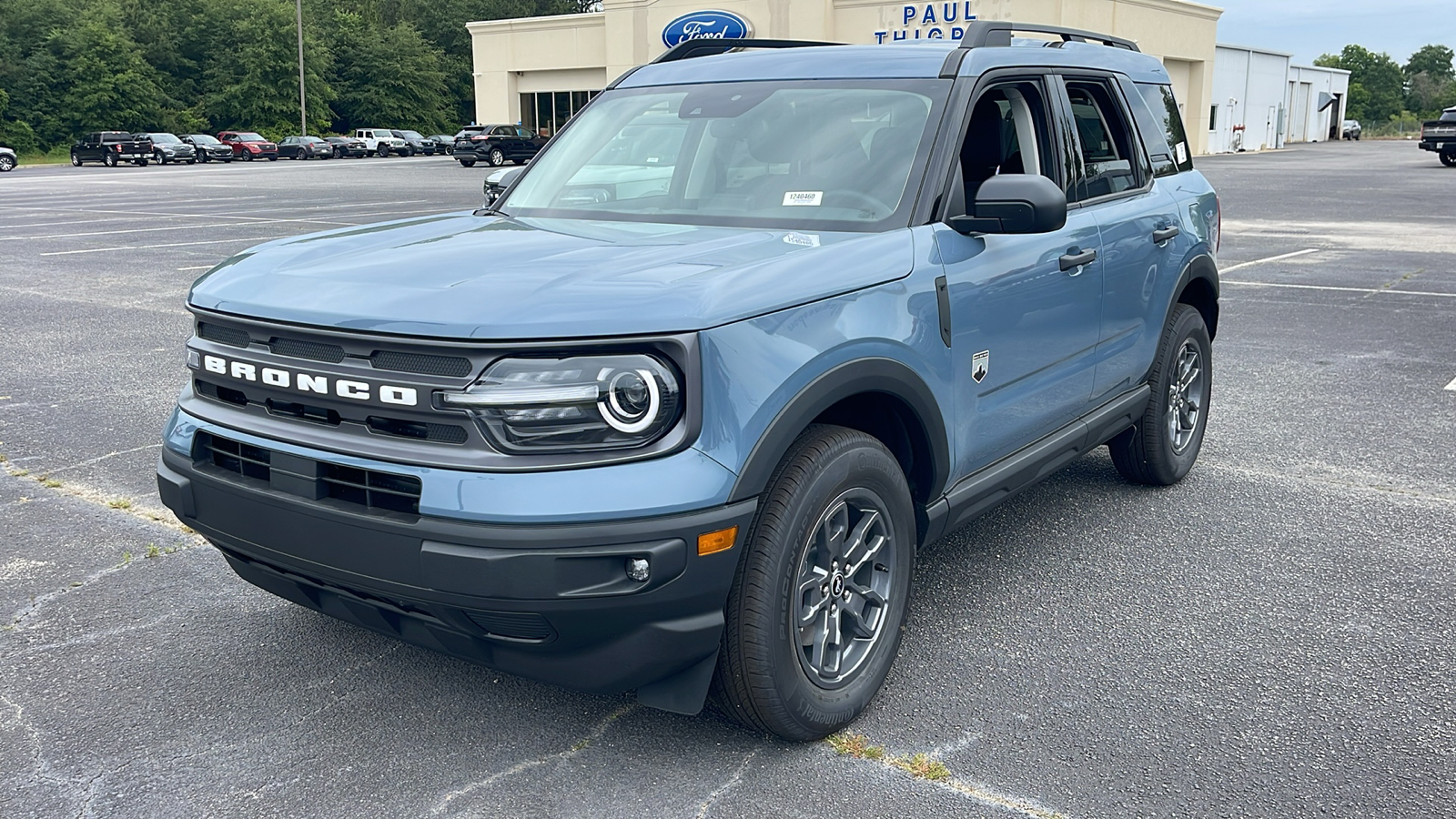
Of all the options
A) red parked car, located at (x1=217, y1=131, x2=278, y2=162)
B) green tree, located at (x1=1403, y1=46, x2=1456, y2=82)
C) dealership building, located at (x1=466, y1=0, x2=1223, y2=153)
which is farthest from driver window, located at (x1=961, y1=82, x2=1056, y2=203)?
green tree, located at (x1=1403, y1=46, x2=1456, y2=82)

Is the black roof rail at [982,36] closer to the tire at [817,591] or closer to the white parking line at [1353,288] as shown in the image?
the tire at [817,591]

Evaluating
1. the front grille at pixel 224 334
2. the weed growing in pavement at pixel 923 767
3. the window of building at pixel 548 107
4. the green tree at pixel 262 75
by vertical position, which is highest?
the green tree at pixel 262 75

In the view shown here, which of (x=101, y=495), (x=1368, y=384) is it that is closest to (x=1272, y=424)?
(x=1368, y=384)

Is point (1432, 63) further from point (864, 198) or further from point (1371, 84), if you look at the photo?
point (864, 198)

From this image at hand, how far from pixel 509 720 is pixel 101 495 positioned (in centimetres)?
304

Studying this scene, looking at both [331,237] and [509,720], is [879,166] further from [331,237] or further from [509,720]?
[509,720]

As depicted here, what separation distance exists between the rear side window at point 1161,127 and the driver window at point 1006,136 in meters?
0.97

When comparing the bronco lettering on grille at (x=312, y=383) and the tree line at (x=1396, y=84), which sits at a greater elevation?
the tree line at (x=1396, y=84)

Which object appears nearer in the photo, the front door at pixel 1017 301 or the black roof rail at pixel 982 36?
the front door at pixel 1017 301

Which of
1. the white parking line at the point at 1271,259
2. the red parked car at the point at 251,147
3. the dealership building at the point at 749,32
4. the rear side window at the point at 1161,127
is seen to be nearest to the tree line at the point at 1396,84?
the dealership building at the point at 749,32

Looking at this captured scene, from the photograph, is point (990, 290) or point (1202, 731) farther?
point (990, 290)

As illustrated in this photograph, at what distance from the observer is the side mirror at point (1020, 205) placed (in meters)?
3.45

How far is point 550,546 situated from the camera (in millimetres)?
2592

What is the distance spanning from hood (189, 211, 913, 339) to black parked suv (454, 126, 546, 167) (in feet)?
136
